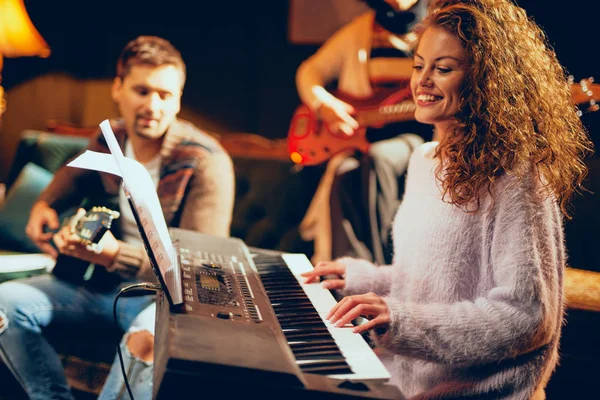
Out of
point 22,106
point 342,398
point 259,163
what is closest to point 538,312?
point 342,398

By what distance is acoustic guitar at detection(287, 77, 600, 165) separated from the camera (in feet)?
9.64

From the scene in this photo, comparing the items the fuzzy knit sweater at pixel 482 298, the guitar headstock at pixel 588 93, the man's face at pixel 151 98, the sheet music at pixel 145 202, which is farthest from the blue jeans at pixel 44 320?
the guitar headstock at pixel 588 93

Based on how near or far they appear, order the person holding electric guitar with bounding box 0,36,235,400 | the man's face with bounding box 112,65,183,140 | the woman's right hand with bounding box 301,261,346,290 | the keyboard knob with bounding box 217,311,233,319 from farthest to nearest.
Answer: the man's face with bounding box 112,65,183,140 → the person holding electric guitar with bounding box 0,36,235,400 → the woman's right hand with bounding box 301,261,346,290 → the keyboard knob with bounding box 217,311,233,319

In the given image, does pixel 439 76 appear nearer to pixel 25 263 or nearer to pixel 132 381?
pixel 132 381

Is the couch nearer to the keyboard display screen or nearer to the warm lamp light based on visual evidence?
the warm lamp light

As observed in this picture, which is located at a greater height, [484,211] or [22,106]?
[484,211]

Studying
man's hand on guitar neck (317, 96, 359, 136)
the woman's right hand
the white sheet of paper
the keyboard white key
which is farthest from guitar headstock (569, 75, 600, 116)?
the white sheet of paper

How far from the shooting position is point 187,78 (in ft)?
13.6

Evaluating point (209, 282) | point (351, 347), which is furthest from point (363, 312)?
point (209, 282)

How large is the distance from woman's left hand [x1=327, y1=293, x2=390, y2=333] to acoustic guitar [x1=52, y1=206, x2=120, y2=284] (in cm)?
94

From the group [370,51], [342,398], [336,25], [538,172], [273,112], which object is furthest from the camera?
[273,112]

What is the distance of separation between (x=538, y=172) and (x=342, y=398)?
0.76 metres

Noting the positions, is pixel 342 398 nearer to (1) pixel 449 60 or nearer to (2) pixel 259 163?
(1) pixel 449 60

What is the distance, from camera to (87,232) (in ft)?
6.44
